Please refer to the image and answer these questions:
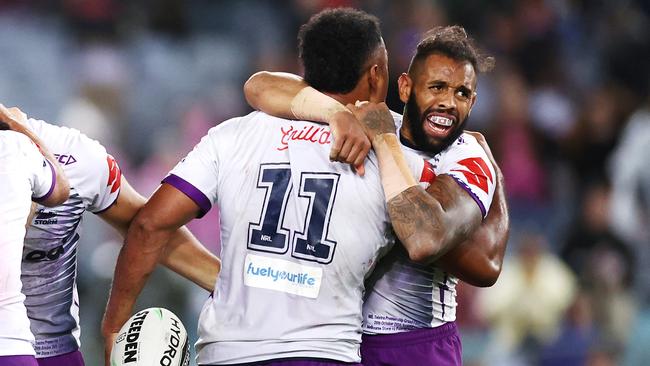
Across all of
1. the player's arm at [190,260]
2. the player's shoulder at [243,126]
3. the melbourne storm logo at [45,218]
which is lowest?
the player's arm at [190,260]

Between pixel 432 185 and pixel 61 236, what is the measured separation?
150 cm

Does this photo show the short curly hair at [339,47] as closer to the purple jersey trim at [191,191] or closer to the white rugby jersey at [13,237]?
the purple jersey trim at [191,191]

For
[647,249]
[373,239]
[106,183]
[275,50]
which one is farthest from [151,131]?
[373,239]

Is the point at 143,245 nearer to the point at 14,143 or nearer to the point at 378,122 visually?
the point at 14,143

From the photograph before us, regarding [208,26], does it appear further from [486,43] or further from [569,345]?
[569,345]

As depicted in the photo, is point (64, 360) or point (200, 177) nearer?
point (200, 177)

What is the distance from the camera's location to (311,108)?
4555 millimetres

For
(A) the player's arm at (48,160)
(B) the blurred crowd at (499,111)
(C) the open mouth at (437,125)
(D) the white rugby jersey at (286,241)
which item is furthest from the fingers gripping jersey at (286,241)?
(B) the blurred crowd at (499,111)

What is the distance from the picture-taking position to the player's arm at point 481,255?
4684 mm

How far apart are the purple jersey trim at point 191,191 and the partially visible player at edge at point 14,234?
0.59m

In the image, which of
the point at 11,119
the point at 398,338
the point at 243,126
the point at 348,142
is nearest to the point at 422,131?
the point at 348,142

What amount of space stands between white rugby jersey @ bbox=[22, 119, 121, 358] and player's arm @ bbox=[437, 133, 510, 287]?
4.66 feet

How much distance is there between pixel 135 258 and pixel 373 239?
3.04 ft

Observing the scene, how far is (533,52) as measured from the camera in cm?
1246
